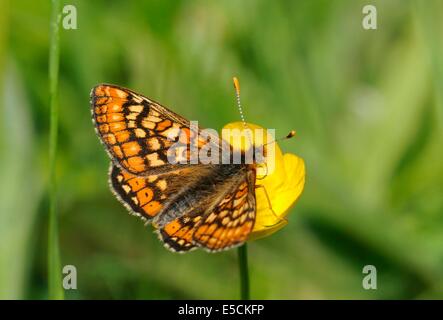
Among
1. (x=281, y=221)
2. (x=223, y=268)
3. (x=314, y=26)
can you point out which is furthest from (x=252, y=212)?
(x=314, y=26)

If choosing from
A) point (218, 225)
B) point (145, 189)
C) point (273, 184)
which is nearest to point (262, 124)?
point (273, 184)

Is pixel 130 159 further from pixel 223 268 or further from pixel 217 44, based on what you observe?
pixel 217 44

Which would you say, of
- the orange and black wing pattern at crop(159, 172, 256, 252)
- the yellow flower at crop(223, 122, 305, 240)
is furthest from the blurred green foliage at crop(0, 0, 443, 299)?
the orange and black wing pattern at crop(159, 172, 256, 252)

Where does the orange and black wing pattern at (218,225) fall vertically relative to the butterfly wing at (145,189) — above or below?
below

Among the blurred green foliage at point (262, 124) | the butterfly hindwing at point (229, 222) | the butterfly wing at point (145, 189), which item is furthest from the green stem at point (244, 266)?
the blurred green foliage at point (262, 124)

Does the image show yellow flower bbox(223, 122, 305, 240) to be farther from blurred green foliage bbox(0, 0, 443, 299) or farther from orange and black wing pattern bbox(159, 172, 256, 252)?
blurred green foliage bbox(0, 0, 443, 299)

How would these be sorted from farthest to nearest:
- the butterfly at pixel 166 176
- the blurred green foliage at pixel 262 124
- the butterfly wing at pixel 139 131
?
the blurred green foliage at pixel 262 124
the butterfly wing at pixel 139 131
the butterfly at pixel 166 176

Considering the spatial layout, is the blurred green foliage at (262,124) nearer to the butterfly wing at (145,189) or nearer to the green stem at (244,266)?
the butterfly wing at (145,189)
